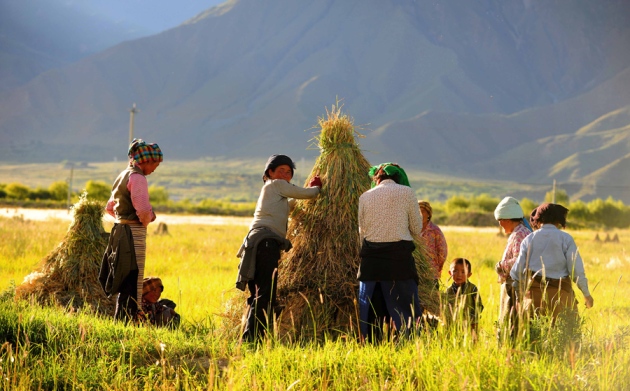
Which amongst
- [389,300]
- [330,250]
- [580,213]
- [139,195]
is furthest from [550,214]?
[580,213]

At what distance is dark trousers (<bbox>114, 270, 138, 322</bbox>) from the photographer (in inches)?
297

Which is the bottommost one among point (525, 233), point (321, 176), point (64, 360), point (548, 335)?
point (64, 360)

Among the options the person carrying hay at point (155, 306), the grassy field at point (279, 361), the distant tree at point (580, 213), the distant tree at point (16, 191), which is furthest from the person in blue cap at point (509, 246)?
the distant tree at point (16, 191)

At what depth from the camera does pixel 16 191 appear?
60.0m

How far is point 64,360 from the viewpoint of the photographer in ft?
19.7

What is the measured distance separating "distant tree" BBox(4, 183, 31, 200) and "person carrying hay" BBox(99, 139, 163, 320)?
54.5 meters

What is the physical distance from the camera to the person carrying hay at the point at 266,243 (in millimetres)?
7020

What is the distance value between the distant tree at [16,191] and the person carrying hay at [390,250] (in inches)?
2207

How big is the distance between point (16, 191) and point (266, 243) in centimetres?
5723

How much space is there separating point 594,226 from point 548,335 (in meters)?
48.3

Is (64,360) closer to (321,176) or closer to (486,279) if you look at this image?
(321,176)

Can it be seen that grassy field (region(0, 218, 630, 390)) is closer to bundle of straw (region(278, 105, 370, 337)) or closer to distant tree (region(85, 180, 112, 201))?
bundle of straw (region(278, 105, 370, 337))

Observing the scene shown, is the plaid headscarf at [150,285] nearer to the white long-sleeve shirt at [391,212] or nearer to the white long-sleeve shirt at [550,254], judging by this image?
the white long-sleeve shirt at [391,212]

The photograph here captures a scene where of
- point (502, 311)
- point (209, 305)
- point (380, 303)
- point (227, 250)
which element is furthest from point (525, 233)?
point (227, 250)
